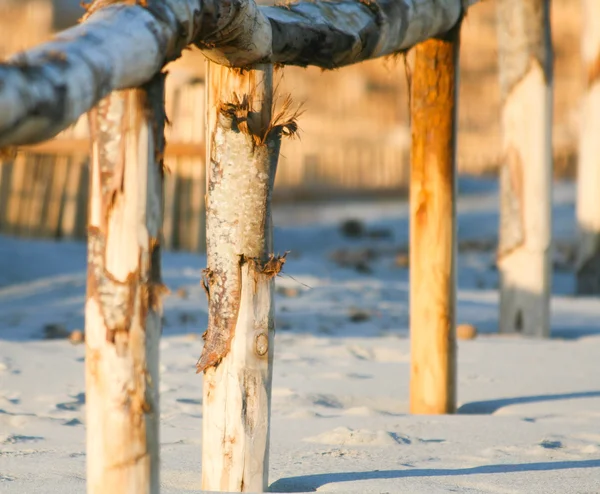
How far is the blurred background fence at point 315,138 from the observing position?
997 cm

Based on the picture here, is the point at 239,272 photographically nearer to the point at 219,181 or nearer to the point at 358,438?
the point at 219,181

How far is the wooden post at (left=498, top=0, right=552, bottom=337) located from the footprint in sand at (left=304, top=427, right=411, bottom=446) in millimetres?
2749

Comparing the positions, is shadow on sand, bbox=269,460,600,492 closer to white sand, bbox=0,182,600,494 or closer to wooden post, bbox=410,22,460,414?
white sand, bbox=0,182,600,494

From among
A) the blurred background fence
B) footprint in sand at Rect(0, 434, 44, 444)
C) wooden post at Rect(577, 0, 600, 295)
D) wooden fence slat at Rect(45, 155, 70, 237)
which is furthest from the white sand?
wooden fence slat at Rect(45, 155, 70, 237)

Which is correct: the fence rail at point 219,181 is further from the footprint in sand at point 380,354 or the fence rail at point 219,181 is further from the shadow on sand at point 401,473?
the footprint in sand at point 380,354

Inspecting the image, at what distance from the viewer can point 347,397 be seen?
4398 millimetres

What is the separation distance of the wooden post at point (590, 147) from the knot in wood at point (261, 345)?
16.4 ft

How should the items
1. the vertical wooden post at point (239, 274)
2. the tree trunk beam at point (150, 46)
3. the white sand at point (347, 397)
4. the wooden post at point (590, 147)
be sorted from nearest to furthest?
the tree trunk beam at point (150, 46)
the vertical wooden post at point (239, 274)
the white sand at point (347, 397)
the wooden post at point (590, 147)

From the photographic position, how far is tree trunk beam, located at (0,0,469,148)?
6.21ft

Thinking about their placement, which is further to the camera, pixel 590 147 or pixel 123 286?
pixel 590 147

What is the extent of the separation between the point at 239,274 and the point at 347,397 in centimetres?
168

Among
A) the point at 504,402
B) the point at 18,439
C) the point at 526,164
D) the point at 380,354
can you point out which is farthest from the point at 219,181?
the point at 526,164

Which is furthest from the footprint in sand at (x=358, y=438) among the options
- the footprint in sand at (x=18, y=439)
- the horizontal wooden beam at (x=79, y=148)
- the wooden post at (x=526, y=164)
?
the horizontal wooden beam at (x=79, y=148)

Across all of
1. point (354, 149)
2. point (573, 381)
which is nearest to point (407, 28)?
point (573, 381)
